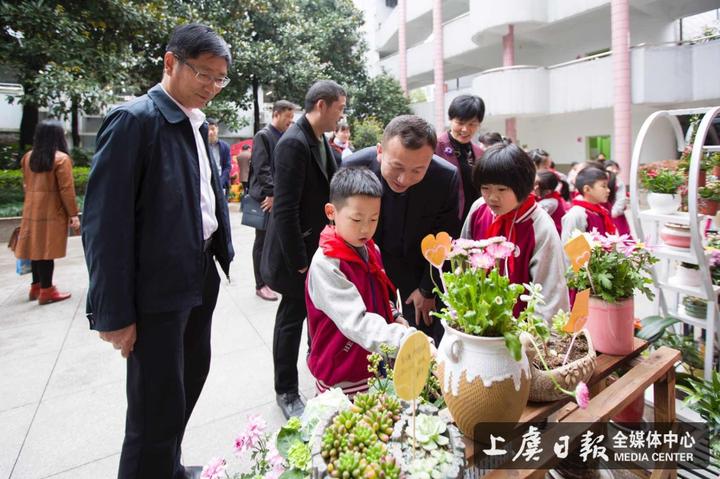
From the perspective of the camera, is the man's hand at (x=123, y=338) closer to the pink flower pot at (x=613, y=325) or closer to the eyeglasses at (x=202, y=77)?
the eyeglasses at (x=202, y=77)

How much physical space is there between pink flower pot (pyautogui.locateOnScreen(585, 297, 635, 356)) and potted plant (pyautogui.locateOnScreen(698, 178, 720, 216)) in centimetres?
149

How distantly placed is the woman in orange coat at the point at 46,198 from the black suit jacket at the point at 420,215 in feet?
10.9

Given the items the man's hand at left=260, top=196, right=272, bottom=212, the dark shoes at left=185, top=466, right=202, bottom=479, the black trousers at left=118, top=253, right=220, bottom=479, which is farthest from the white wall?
the black trousers at left=118, top=253, right=220, bottom=479

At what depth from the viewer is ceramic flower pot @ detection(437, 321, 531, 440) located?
994 millimetres

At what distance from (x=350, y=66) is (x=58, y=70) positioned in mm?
10532

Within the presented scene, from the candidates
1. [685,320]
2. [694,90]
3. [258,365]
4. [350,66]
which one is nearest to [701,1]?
[694,90]

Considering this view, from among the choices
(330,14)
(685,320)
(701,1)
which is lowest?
(685,320)

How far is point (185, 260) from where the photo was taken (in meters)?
1.50

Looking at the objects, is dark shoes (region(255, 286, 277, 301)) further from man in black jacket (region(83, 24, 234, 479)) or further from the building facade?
the building facade

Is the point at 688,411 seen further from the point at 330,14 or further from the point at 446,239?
the point at 330,14

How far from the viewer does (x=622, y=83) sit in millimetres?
9727

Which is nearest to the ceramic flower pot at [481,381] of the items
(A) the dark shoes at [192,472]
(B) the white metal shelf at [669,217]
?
(A) the dark shoes at [192,472]

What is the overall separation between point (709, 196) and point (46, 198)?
5163 mm

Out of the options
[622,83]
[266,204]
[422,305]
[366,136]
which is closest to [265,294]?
[266,204]
